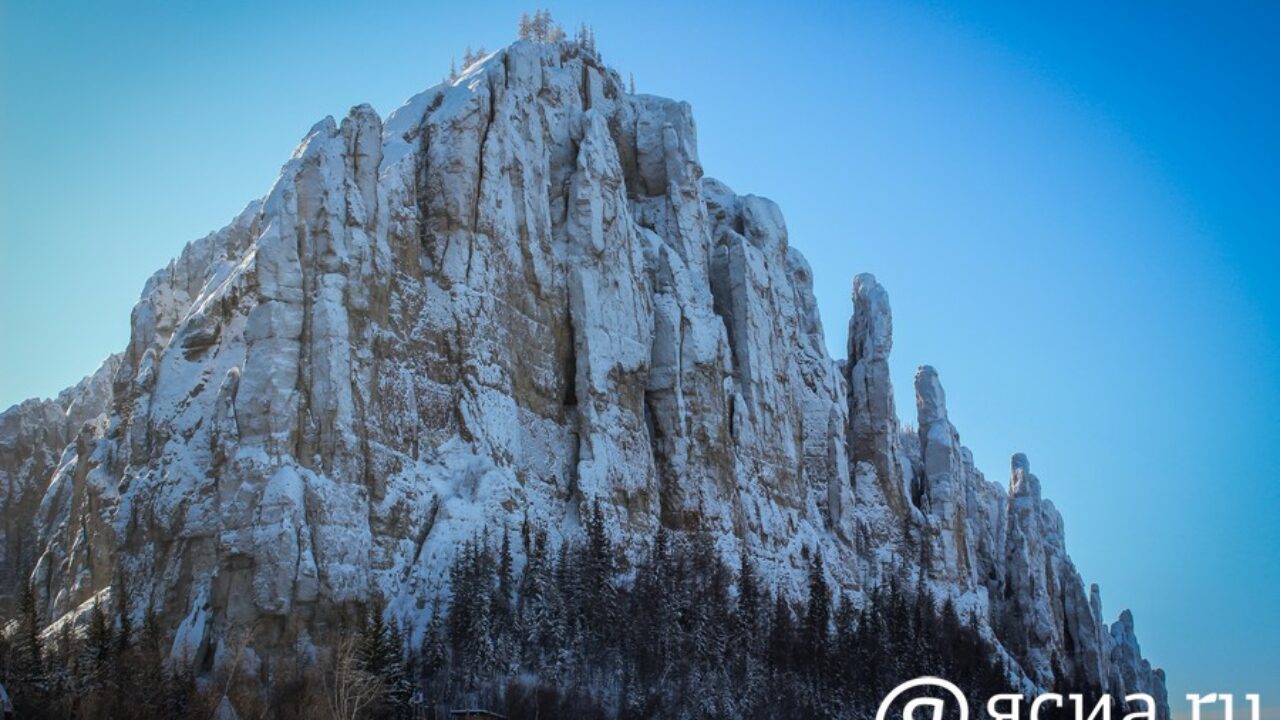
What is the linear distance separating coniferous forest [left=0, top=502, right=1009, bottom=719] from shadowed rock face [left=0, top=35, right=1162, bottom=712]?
2384 mm

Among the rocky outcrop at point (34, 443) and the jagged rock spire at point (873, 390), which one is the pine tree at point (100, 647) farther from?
the jagged rock spire at point (873, 390)

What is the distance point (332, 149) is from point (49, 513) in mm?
29372

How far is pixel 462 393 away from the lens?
8281 centimetres

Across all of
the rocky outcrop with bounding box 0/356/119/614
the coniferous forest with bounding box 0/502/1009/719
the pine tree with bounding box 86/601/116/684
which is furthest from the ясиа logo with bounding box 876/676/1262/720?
the rocky outcrop with bounding box 0/356/119/614

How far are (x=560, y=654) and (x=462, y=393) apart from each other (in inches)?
613

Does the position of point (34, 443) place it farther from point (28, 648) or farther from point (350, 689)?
point (350, 689)

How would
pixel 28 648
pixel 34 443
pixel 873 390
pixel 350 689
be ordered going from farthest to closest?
pixel 873 390, pixel 34 443, pixel 28 648, pixel 350 689

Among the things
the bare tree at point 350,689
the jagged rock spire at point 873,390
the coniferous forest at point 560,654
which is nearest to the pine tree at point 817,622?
Result: the coniferous forest at point 560,654

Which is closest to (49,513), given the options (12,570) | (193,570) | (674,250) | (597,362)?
(12,570)

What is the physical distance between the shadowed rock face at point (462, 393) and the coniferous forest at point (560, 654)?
2.38m

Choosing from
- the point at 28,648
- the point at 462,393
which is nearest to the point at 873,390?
the point at 462,393

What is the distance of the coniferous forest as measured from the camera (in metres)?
61.3

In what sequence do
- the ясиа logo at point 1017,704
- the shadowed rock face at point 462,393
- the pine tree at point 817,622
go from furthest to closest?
the pine tree at point 817,622 < the shadowed rock face at point 462,393 < the ясиа logo at point 1017,704

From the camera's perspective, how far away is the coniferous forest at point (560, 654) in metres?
61.3
